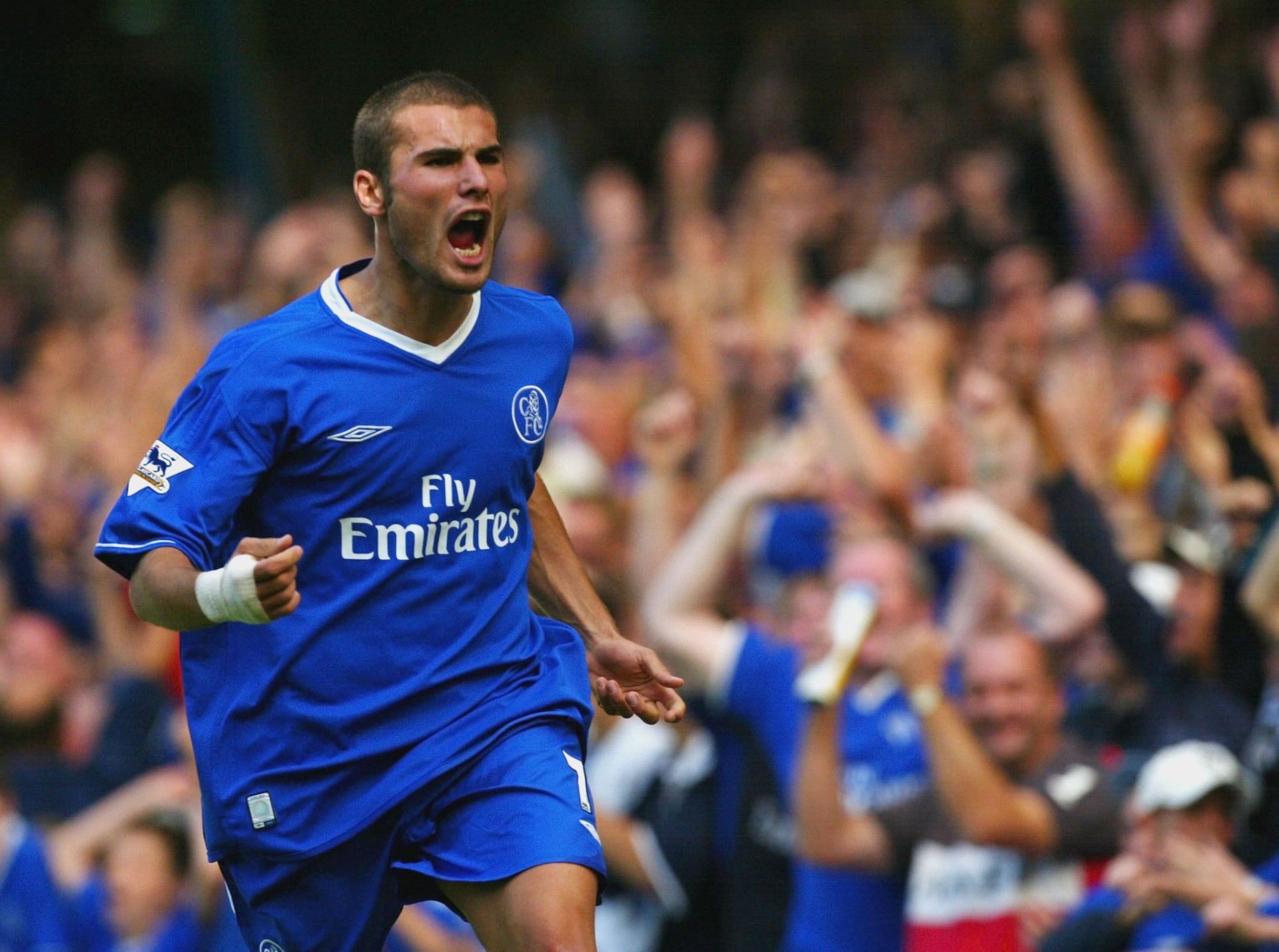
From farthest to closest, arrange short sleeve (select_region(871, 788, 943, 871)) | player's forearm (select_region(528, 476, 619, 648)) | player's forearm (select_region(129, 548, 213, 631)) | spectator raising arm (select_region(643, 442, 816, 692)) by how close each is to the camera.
→ spectator raising arm (select_region(643, 442, 816, 692)) → short sleeve (select_region(871, 788, 943, 871)) → player's forearm (select_region(528, 476, 619, 648)) → player's forearm (select_region(129, 548, 213, 631))

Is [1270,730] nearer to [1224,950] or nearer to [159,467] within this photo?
[1224,950]

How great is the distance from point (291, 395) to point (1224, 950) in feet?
9.25

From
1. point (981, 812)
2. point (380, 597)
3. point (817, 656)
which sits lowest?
point (981, 812)

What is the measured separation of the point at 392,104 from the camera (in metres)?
4.14

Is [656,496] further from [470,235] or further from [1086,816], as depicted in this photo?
[470,235]

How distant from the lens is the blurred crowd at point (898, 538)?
5.94 meters

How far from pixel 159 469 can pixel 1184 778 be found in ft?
9.07

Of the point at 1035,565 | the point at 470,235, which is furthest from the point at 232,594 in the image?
the point at 1035,565

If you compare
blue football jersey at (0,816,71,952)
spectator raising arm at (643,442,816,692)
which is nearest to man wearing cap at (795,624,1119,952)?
spectator raising arm at (643,442,816,692)

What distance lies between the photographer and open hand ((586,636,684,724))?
421 cm

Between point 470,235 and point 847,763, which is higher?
point 470,235

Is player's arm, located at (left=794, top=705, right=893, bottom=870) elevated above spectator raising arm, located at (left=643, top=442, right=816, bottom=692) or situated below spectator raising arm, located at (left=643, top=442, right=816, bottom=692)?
below

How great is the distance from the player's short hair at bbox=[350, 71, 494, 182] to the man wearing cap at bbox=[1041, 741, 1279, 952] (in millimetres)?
2493

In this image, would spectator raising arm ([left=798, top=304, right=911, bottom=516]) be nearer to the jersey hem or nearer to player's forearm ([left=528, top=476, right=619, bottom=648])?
player's forearm ([left=528, top=476, right=619, bottom=648])
